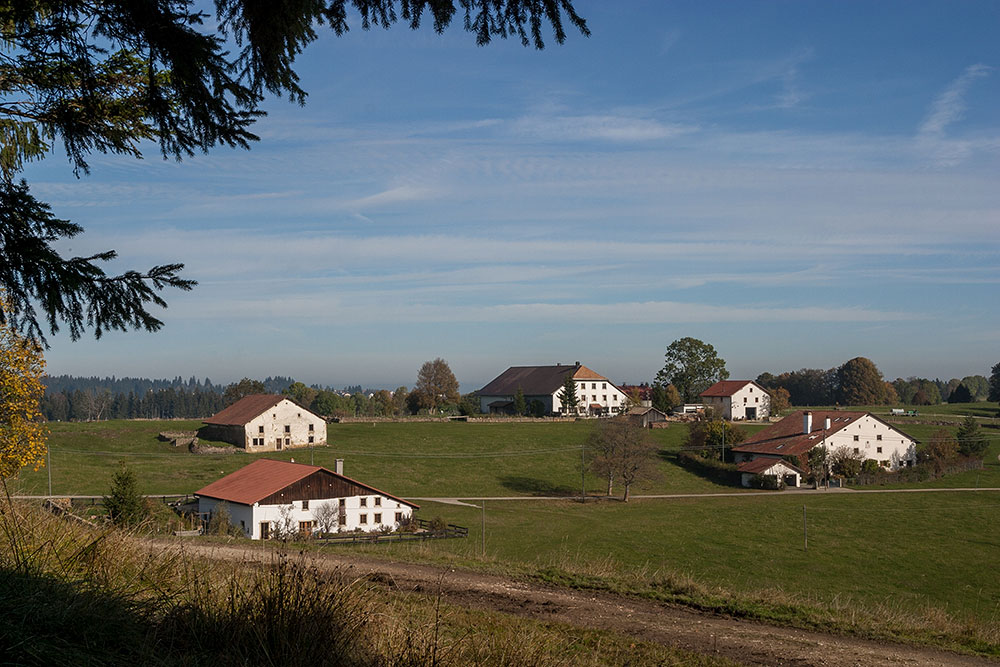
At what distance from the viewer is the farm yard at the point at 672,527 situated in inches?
486

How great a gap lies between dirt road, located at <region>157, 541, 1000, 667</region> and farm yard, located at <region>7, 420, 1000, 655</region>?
0.65 m

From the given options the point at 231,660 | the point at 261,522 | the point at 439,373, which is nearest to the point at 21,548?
the point at 231,660

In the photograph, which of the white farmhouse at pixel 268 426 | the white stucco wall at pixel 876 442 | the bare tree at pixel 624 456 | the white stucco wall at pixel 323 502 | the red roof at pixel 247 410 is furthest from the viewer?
the red roof at pixel 247 410

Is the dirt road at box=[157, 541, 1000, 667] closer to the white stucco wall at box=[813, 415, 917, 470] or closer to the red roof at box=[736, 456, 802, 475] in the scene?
the red roof at box=[736, 456, 802, 475]

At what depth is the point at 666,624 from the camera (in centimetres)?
957

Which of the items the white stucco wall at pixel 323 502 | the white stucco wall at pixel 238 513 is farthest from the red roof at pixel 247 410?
the white stucco wall at pixel 238 513

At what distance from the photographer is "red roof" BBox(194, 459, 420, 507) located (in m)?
40.3

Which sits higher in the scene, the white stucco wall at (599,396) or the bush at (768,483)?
the white stucco wall at (599,396)

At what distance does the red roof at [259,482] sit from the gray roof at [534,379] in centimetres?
7066

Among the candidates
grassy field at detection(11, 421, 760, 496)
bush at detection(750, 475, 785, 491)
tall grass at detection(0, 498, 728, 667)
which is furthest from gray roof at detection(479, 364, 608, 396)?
tall grass at detection(0, 498, 728, 667)

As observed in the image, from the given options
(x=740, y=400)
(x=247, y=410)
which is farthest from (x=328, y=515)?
(x=740, y=400)

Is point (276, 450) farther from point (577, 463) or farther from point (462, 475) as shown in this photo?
point (577, 463)

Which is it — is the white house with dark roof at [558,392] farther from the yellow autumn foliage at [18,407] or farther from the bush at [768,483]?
the yellow autumn foliage at [18,407]

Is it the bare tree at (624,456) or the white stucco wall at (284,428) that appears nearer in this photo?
the bare tree at (624,456)
